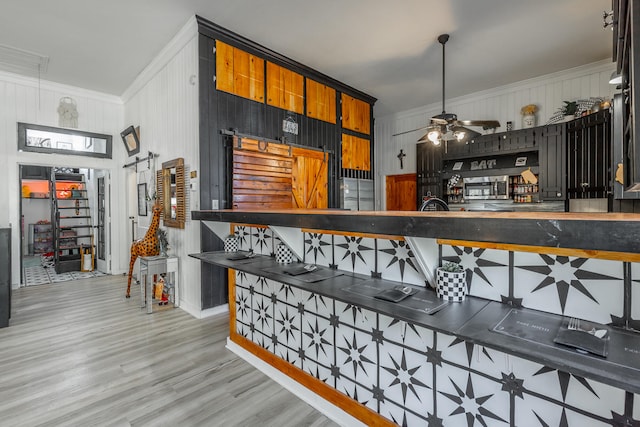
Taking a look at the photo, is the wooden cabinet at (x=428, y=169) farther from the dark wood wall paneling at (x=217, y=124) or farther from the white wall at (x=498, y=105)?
the dark wood wall paneling at (x=217, y=124)

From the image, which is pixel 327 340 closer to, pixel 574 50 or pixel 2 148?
pixel 574 50

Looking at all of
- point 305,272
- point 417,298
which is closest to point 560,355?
point 417,298

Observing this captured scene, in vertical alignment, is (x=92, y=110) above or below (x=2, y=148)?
above

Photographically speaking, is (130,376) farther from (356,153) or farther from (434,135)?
(356,153)

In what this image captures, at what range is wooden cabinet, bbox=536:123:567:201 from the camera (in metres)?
4.90

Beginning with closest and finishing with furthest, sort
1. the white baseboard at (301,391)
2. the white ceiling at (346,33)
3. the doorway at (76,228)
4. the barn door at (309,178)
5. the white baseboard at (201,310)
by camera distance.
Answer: the white baseboard at (301,391) < the white ceiling at (346,33) < the white baseboard at (201,310) < the barn door at (309,178) < the doorway at (76,228)

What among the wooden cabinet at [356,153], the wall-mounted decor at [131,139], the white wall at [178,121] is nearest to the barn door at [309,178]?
the wooden cabinet at [356,153]

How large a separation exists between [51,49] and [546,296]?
6428mm

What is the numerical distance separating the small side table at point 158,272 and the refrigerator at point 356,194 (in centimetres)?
312

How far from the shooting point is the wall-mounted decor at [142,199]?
216 inches

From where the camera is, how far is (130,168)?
6.12 m

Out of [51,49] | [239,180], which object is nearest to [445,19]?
[239,180]

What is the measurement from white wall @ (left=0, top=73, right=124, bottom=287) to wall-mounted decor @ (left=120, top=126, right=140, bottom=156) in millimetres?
615

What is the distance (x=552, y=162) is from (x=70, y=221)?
9734 mm
